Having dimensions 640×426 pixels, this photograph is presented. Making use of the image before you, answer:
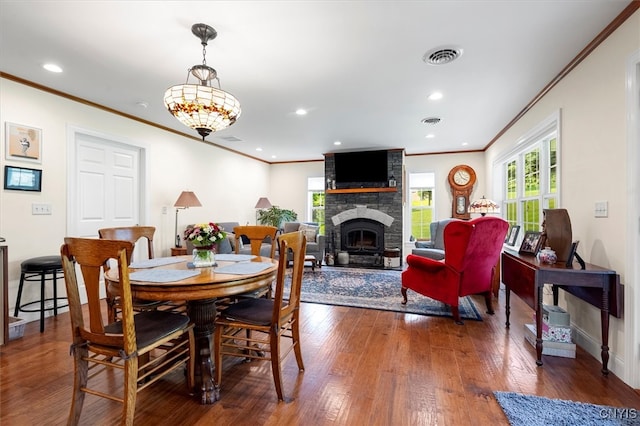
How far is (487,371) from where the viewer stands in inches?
86.0

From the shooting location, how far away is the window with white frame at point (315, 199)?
7797 mm

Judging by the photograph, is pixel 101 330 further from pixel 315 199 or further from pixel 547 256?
pixel 315 199

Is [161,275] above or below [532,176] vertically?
below

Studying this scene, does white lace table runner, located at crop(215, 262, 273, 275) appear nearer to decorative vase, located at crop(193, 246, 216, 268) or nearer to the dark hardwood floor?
decorative vase, located at crop(193, 246, 216, 268)

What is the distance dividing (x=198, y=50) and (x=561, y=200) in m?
3.61

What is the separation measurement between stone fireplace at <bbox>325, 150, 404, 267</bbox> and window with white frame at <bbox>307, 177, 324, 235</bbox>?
0.89 meters

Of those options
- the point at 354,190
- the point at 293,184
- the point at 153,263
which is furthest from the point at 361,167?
the point at 153,263

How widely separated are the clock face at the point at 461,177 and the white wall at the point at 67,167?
15.7 ft

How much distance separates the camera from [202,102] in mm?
2143

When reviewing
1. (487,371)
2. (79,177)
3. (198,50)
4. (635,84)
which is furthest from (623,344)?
(79,177)

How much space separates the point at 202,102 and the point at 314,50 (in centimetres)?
104

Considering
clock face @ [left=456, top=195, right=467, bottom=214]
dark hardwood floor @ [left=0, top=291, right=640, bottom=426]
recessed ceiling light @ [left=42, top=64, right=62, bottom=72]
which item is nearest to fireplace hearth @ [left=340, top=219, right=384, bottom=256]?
clock face @ [left=456, top=195, right=467, bottom=214]

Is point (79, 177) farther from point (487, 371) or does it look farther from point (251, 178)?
point (487, 371)

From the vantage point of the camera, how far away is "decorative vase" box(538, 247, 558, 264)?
7.94ft
